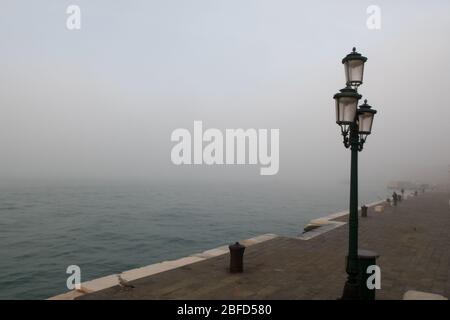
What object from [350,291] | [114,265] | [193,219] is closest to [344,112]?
[350,291]

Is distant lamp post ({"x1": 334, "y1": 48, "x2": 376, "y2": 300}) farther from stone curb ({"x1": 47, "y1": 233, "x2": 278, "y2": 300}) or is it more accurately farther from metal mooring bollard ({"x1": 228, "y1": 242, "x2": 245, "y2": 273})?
stone curb ({"x1": 47, "y1": 233, "x2": 278, "y2": 300})

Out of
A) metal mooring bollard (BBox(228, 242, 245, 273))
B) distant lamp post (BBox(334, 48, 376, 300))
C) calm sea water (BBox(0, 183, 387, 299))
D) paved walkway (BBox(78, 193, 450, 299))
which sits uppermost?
distant lamp post (BBox(334, 48, 376, 300))

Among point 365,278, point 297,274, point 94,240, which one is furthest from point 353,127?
point 94,240

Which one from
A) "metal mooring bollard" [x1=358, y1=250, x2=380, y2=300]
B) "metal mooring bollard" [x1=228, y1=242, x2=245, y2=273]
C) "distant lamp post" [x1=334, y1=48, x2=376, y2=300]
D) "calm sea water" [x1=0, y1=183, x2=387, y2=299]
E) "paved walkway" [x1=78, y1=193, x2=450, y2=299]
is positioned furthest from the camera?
"calm sea water" [x1=0, y1=183, x2=387, y2=299]

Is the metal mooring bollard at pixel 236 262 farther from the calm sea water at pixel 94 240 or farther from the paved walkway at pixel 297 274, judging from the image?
the calm sea water at pixel 94 240

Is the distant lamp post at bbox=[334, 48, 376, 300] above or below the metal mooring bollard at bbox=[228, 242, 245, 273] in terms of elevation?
above

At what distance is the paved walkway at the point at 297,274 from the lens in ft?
25.4

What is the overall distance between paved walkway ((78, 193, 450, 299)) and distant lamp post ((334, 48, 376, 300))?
48.9 inches

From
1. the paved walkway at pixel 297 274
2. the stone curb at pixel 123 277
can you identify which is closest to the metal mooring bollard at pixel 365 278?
the paved walkway at pixel 297 274

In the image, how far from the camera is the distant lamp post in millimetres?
6445

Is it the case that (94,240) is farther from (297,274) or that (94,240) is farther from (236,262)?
(297,274)

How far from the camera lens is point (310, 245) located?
13711 millimetres

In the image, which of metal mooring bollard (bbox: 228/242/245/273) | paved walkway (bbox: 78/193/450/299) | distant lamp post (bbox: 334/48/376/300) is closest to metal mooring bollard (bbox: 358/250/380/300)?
distant lamp post (bbox: 334/48/376/300)

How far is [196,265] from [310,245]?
18.1 ft
